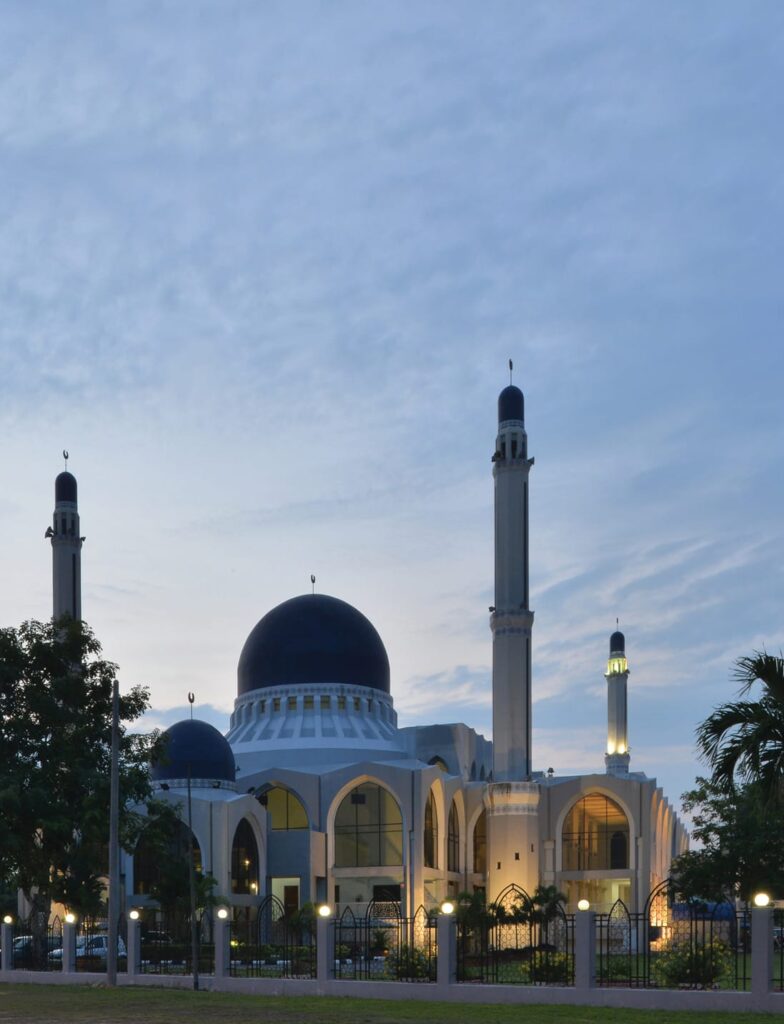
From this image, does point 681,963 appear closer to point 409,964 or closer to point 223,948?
point 409,964

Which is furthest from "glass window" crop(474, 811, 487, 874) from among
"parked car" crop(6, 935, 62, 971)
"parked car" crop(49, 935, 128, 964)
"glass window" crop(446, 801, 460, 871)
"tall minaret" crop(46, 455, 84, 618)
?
"parked car" crop(6, 935, 62, 971)

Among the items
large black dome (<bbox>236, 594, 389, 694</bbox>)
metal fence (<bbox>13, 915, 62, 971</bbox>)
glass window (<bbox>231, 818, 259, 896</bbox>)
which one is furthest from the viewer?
large black dome (<bbox>236, 594, 389, 694</bbox>)

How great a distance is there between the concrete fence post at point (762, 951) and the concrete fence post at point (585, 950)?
2.79m

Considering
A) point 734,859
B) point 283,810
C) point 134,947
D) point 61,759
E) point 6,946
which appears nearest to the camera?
point 134,947

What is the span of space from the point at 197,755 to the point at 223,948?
33227 mm

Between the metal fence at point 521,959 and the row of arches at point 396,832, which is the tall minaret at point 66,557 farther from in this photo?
the metal fence at point 521,959

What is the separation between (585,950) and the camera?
883 inches

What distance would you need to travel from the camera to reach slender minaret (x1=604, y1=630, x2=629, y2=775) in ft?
268

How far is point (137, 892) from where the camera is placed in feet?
185

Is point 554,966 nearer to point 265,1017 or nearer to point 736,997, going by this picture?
point 736,997

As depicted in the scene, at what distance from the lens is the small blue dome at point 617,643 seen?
283ft

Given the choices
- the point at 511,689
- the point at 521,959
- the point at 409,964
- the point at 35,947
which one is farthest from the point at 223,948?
the point at 511,689

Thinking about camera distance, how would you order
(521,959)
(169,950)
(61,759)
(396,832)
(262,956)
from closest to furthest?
1. (521,959)
2. (262,956)
3. (169,950)
4. (61,759)
5. (396,832)

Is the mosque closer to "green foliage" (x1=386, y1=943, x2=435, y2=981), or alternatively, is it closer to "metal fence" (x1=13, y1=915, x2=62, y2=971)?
"metal fence" (x1=13, y1=915, x2=62, y2=971)
